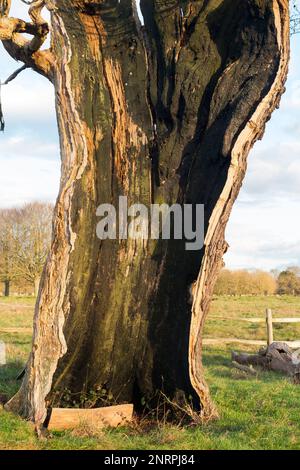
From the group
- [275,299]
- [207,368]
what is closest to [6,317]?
[207,368]

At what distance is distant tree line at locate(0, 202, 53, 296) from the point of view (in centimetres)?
3609

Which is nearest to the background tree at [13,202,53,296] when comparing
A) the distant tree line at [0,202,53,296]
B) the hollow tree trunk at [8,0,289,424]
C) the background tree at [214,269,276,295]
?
the distant tree line at [0,202,53,296]

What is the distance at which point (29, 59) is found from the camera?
7.13 m

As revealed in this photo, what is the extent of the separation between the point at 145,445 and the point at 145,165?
10.5 feet

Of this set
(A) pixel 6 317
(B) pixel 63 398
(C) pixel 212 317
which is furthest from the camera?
(A) pixel 6 317

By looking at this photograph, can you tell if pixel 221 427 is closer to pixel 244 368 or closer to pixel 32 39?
pixel 32 39

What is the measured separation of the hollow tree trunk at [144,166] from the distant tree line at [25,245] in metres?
29.4

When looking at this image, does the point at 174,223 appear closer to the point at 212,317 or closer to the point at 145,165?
the point at 145,165

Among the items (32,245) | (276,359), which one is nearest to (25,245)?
(32,245)

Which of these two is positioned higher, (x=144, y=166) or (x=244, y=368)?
(x=144, y=166)

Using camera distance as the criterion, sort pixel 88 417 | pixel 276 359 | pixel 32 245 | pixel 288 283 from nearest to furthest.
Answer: pixel 88 417 → pixel 276 359 → pixel 32 245 → pixel 288 283

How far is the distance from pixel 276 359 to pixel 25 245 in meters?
27.1

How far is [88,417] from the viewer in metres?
6.09

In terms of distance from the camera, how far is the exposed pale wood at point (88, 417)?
6000mm
